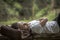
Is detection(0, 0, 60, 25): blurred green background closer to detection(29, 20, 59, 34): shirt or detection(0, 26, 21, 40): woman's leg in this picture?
detection(29, 20, 59, 34): shirt

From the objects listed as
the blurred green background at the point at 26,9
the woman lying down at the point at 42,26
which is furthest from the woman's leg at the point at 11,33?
the blurred green background at the point at 26,9

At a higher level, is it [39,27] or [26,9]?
[26,9]

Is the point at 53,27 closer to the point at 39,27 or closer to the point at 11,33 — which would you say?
the point at 39,27

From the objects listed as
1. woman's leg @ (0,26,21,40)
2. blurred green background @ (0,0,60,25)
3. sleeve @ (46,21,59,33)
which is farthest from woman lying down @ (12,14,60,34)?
blurred green background @ (0,0,60,25)

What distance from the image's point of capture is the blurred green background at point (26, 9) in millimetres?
3082

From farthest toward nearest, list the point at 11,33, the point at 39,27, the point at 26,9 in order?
the point at 26,9, the point at 39,27, the point at 11,33

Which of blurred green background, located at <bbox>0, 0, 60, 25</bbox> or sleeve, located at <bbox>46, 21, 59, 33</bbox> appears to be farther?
blurred green background, located at <bbox>0, 0, 60, 25</bbox>

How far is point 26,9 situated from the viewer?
3.16 metres

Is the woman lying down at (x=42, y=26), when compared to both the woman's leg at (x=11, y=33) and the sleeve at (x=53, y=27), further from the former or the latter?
the woman's leg at (x=11, y=33)

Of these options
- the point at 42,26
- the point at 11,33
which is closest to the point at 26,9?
the point at 42,26

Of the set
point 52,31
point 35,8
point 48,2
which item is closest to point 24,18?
point 35,8

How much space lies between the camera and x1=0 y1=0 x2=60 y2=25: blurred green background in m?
3.08

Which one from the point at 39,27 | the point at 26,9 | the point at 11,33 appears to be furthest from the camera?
the point at 26,9

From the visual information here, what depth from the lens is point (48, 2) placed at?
313cm
